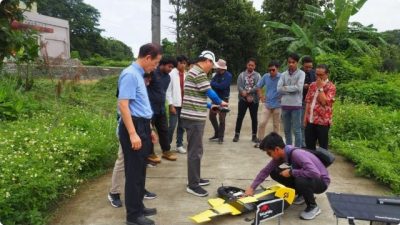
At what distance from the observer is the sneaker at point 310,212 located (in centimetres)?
429

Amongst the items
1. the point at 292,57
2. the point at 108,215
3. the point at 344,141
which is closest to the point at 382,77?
the point at 344,141

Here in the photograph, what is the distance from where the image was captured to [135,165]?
12.8ft

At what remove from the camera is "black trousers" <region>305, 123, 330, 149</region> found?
5.79 metres

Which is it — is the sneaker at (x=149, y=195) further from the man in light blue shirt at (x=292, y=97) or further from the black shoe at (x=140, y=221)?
the man in light blue shirt at (x=292, y=97)

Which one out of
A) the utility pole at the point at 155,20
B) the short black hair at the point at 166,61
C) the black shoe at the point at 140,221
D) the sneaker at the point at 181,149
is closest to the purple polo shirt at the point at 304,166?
the black shoe at the point at 140,221

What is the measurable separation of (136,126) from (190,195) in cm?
149

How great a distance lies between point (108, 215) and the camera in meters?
4.37

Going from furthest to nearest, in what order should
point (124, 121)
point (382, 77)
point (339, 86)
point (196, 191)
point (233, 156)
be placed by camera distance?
point (382, 77)
point (339, 86)
point (233, 156)
point (196, 191)
point (124, 121)

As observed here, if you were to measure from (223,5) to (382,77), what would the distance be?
13.3m

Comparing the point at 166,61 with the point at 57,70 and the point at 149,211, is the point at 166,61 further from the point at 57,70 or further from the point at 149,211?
the point at 57,70

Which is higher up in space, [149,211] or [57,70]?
[57,70]

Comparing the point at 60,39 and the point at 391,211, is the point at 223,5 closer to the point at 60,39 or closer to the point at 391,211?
the point at 60,39

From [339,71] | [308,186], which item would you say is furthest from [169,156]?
[339,71]

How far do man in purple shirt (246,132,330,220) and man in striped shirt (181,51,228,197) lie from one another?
83 centimetres
